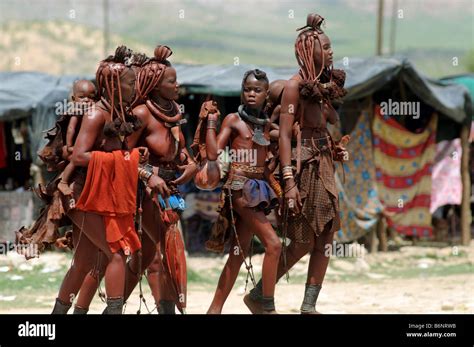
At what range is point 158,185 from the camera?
24.6 ft

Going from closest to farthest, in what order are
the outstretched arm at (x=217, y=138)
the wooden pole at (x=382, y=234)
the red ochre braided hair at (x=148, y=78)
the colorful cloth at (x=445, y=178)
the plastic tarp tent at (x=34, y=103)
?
the red ochre braided hair at (x=148, y=78) → the outstretched arm at (x=217, y=138) → the plastic tarp tent at (x=34, y=103) → the wooden pole at (x=382, y=234) → the colorful cloth at (x=445, y=178)

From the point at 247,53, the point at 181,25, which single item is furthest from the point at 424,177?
the point at 181,25

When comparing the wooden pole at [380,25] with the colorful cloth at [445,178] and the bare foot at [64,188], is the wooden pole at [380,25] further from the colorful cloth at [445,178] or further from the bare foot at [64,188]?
the bare foot at [64,188]

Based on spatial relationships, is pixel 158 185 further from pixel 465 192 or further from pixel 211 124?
pixel 465 192

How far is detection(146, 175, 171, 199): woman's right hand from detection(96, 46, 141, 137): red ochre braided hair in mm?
348

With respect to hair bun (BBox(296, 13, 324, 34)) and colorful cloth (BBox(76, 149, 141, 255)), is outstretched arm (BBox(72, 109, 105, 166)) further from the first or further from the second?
hair bun (BBox(296, 13, 324, 34))

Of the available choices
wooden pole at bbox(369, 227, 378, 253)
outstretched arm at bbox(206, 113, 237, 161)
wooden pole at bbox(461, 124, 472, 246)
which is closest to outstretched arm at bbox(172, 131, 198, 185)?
outstretched arm at bbox(206, 113, 237, 161)

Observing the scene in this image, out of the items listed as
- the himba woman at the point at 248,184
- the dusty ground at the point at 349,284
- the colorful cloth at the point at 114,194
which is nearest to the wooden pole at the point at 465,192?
the dusty ground at the point at 349,284

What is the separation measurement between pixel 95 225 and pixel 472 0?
366ft

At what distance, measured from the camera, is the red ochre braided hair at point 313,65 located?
8.05m

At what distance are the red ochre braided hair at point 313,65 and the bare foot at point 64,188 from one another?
1812mm

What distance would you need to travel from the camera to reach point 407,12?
10544 centimetres

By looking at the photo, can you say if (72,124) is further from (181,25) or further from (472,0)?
(472,0)

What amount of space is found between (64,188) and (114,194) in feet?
1.28
